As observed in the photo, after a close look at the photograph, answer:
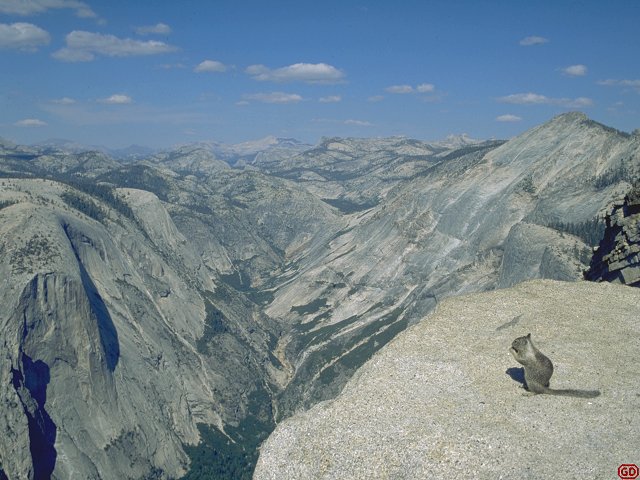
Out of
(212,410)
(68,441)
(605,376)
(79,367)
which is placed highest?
(605,376)

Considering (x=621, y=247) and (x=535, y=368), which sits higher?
(x=621, y=247)

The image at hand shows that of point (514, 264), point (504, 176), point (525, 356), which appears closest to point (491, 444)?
point (525, 356)

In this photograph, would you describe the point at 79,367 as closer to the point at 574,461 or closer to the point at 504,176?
the point at 574,461

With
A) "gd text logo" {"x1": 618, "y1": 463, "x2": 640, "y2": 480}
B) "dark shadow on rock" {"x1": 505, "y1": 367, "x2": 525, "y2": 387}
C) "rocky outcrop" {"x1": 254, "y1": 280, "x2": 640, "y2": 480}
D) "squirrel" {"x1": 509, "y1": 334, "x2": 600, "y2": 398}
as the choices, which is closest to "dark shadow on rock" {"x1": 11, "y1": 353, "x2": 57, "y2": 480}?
"rocky outcrop" {"x1": 254, "y1": 280, "x2": 640, "y2": 480}

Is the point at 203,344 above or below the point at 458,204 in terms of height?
below

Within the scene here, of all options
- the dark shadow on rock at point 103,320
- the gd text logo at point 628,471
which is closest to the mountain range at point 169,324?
the dark shadow on rock at point 103,320

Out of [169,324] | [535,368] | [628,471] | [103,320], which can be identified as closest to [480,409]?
[535,368]

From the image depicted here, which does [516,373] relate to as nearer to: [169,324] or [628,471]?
[628,471]
